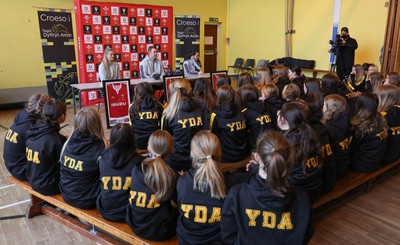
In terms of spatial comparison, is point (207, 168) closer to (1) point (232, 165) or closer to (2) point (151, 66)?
(1) point (232, 165)

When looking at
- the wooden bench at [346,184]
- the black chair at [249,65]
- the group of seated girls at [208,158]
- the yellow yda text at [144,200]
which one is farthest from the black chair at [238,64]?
the yellow yda text at [144,200]

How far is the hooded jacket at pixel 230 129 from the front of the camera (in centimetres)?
299

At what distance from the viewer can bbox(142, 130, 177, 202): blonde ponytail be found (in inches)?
74.3

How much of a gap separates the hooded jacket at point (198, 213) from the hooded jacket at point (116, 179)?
464mm

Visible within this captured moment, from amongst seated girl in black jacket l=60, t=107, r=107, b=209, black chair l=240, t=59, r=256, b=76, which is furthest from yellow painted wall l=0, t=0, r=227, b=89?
seated girl in black jacket l=60, t=107, r=107, b=209

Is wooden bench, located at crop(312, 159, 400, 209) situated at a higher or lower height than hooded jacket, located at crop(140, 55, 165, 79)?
lower

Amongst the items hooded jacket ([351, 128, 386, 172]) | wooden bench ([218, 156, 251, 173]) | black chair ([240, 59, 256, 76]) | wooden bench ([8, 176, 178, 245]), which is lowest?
wooden bench ([8, 176, 178, 245])


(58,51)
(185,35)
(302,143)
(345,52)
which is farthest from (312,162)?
(185,35)

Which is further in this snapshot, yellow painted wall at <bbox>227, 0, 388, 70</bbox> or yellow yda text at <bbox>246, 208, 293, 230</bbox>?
yellow painted wall at <bbox>227, 0, 388, 70</bbox>

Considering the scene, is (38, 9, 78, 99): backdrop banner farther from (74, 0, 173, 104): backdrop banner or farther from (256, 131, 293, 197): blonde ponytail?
(256, 131, 293, 197): blonde ponytail

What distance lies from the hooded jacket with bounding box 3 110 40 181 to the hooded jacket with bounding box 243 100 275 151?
6.76 feet

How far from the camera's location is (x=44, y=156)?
99.8 inches

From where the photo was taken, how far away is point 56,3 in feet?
25.0

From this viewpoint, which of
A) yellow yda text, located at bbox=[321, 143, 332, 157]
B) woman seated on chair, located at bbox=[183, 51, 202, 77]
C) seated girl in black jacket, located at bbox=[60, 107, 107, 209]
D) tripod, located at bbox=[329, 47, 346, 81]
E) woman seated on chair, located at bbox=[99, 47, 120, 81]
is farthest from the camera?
tripod, located at bbox=[329, 47, 346, 81]
